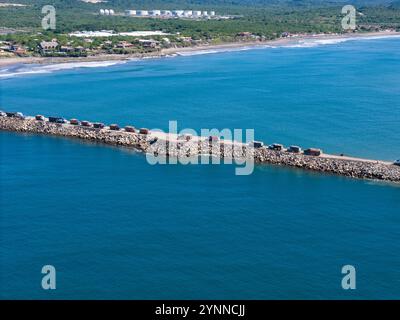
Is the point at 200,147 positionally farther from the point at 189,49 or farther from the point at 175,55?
the point at 189,49

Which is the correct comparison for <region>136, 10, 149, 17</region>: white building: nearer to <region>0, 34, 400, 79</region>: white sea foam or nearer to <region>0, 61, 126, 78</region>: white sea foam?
<region>0, 34, 400, 79</region>: white sea foam

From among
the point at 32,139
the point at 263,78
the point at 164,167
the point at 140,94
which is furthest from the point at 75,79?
the point at 164,167

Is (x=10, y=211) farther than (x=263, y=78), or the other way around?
(x=263, y=78)

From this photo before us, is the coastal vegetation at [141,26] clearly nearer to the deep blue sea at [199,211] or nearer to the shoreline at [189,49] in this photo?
the shoreline at [189,49]

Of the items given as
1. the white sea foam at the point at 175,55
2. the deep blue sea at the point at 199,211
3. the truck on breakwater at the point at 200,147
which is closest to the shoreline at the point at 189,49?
the white sea foam at the point at 175,55

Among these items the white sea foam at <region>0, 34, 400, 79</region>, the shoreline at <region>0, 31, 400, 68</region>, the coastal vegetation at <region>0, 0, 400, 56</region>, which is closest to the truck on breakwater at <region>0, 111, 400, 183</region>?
the white sea foam at <region>0, 34, 400, 79</region>

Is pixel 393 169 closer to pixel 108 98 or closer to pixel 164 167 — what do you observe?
pixel 164 167
